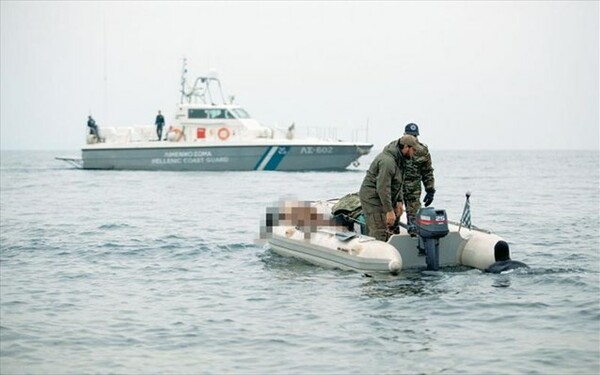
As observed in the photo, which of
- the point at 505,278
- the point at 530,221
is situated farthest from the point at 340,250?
the point at 530,221

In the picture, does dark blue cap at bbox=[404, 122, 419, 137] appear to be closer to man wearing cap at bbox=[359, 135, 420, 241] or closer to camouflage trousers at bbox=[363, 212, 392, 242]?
man wearing cap at bbox=[359, 135, 420, 241]

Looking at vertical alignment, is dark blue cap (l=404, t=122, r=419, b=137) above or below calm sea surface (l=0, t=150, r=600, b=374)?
above

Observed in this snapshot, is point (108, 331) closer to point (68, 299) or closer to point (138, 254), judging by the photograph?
point (68, 299)

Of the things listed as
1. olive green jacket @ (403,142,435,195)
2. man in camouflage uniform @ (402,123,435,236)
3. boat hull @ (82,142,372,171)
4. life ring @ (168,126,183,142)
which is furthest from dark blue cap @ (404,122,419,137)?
life ring @ (168,126,183,142)

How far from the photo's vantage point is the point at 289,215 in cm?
1547

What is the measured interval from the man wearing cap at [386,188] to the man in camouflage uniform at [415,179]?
219 millimetres

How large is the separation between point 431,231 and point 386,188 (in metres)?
0.84

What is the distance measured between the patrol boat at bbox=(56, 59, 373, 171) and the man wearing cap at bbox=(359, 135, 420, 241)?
1130 inches

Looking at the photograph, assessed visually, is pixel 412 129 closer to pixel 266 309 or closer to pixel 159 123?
pixel 266 309

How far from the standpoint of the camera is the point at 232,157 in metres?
42.3

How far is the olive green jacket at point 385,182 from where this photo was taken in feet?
42.4

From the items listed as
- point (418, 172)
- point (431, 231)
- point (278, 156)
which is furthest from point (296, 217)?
point (278, 156)

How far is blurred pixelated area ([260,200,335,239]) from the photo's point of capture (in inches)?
578

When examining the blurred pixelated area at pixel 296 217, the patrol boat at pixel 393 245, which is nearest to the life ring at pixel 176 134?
the blurred pixelated area at pixel 296 217
